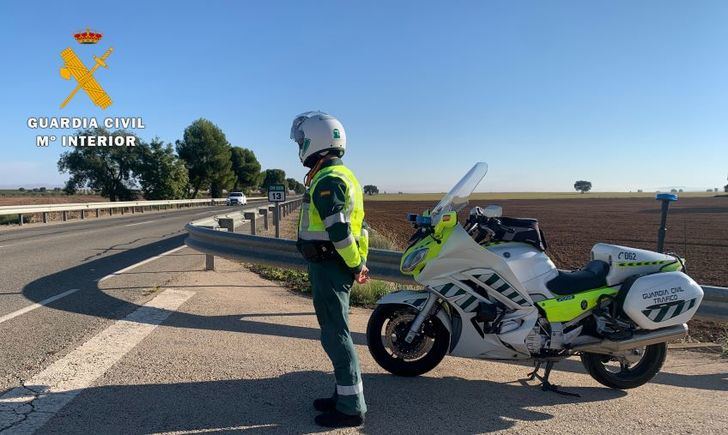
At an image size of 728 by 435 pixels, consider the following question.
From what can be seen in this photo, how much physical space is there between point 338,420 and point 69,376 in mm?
2249

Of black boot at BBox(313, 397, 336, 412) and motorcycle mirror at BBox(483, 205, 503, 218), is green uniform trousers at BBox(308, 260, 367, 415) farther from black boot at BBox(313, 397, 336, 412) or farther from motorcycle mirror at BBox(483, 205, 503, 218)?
motorcycle mirror at BBox(483, 205, 503, 218)

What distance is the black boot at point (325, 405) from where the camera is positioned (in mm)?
3505

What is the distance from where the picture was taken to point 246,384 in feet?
13.0

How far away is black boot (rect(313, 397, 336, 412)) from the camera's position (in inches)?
138

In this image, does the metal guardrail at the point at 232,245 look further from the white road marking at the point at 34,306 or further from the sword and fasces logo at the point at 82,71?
the sword and fasces logo at the point at 82,71

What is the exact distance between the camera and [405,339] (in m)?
4.18

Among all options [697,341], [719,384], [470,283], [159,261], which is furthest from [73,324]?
[697,341]

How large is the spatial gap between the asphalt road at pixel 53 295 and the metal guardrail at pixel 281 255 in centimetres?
150

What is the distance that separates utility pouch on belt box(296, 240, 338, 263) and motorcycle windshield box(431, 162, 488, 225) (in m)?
1.06

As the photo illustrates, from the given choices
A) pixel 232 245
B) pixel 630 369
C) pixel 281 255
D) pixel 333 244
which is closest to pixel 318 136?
pixel 333 244

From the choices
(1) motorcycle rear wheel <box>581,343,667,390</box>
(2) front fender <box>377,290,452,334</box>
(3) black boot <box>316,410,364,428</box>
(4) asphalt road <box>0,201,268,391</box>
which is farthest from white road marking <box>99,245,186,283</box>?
(1) motorcycle rear wheel <box>581,343,667,390</box>

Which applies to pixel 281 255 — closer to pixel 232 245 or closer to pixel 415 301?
pixel 232 245

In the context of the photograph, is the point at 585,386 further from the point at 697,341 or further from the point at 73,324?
the point at 73,324

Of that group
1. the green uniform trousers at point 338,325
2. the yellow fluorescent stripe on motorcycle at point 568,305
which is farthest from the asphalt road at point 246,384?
the yellow fluorescent stripe on motorcycle at point 568,305
